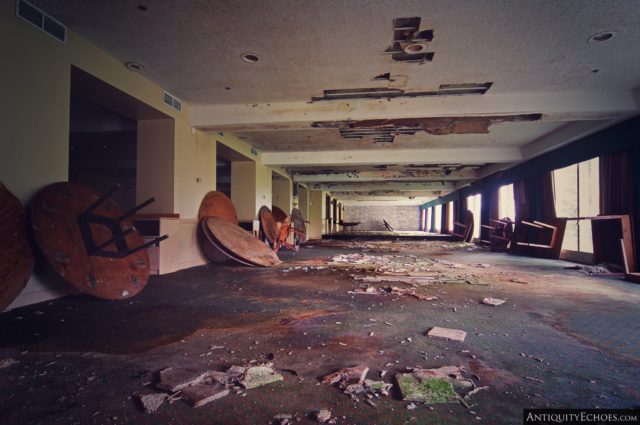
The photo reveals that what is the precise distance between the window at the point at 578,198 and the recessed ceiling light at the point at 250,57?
6.80 metres

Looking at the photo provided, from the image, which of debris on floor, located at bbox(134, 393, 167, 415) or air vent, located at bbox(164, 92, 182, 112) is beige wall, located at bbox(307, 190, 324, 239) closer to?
air vent, located at bbox(164, 92, 182, 112)

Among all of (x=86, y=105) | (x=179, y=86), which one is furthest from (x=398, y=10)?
(x=86, y=105)

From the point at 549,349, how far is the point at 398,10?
3132mm

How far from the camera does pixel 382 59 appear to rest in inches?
163

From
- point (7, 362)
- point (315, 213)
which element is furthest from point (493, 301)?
point (315, 213)

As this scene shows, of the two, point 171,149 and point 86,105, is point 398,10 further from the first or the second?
point 86,105

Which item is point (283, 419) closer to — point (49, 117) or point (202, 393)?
point (202, 393)

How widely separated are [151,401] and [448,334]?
190 cm

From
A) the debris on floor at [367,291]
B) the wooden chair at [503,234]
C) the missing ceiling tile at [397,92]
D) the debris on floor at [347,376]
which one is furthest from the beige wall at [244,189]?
the debris on floor at [347,376]

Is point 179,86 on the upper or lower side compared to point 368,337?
upper

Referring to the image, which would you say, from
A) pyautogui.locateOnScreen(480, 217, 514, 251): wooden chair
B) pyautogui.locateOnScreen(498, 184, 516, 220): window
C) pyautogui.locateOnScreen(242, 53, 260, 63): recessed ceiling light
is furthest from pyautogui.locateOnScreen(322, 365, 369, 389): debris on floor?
pyautogui.locateOnScreen(498, 184, 516, 220): window

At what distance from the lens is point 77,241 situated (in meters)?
3.25

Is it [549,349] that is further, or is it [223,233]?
[223,233]

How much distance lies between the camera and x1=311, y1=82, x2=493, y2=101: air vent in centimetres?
500
